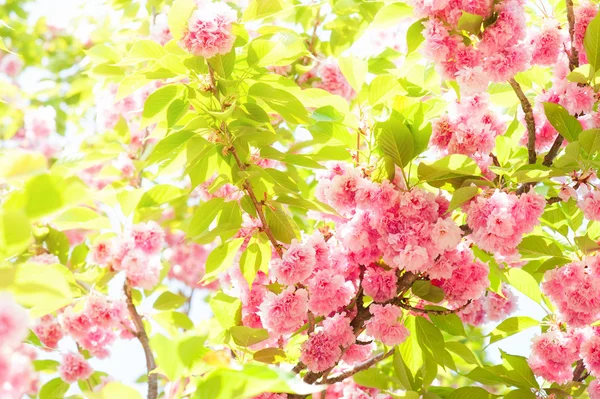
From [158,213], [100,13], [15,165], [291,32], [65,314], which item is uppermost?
[15,165]

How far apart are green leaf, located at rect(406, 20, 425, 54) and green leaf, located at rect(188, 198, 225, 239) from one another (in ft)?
2.44

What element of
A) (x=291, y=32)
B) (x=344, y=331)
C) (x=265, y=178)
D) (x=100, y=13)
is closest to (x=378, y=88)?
(x=291, y=32)

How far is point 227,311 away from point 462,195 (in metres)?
0.85

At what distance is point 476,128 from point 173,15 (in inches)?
36.5

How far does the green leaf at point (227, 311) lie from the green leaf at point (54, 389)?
48.7 inches

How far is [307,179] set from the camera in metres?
3.53

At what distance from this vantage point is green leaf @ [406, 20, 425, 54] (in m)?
1.95

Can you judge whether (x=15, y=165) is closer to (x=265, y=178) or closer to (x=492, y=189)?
(x=265, y=178)

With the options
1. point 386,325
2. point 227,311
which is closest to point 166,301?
point 227,311

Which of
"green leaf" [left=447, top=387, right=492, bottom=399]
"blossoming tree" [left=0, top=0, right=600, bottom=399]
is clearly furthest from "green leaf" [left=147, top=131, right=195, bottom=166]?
"green leaf" [left=447, top=387, right=492, bottom=399]

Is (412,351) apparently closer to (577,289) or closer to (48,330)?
(577,289)

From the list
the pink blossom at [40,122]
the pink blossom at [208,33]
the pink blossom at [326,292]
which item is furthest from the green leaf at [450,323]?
the pink blossom at [40,122]

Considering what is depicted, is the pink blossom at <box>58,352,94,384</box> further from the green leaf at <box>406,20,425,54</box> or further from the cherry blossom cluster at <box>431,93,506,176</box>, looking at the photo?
the green leaf at <box>406,20,425,54</box>

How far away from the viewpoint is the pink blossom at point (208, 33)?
175cm
